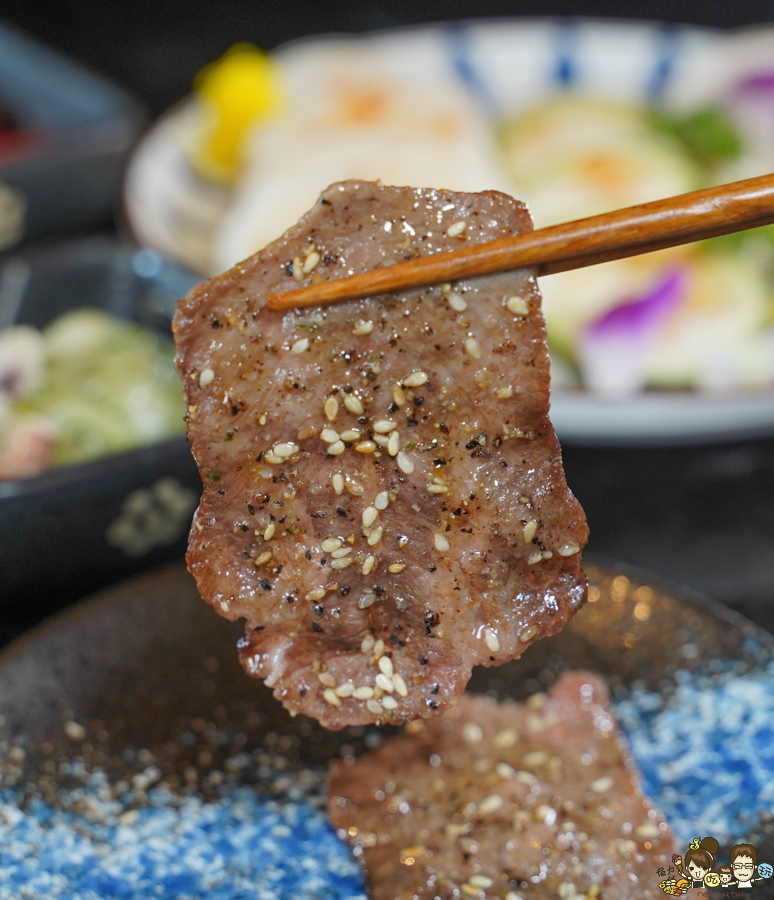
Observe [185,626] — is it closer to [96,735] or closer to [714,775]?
[96,735]

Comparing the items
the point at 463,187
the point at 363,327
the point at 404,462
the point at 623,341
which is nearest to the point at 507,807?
the point at 404,462

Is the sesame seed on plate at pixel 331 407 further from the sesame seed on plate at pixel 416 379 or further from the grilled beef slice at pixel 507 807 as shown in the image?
the grilled beef slice at pixel 507 807

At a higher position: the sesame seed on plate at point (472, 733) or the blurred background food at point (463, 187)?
the blurred background food at point (463, 187)

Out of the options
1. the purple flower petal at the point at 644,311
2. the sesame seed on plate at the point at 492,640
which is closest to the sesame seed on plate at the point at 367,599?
the sesame seed on plate at the point at 492,640

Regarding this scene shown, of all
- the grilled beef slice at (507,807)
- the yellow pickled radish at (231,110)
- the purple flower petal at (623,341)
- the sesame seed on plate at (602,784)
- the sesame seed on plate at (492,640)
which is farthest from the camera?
the yellow pickled radish at (231,110)

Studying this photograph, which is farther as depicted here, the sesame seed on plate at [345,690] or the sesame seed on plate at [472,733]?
the sesame seed on plate at [472,733]

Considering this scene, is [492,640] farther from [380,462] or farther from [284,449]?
[284,449]

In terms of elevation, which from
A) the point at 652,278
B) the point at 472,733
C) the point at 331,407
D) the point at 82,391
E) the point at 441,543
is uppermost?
the point at 331,407
